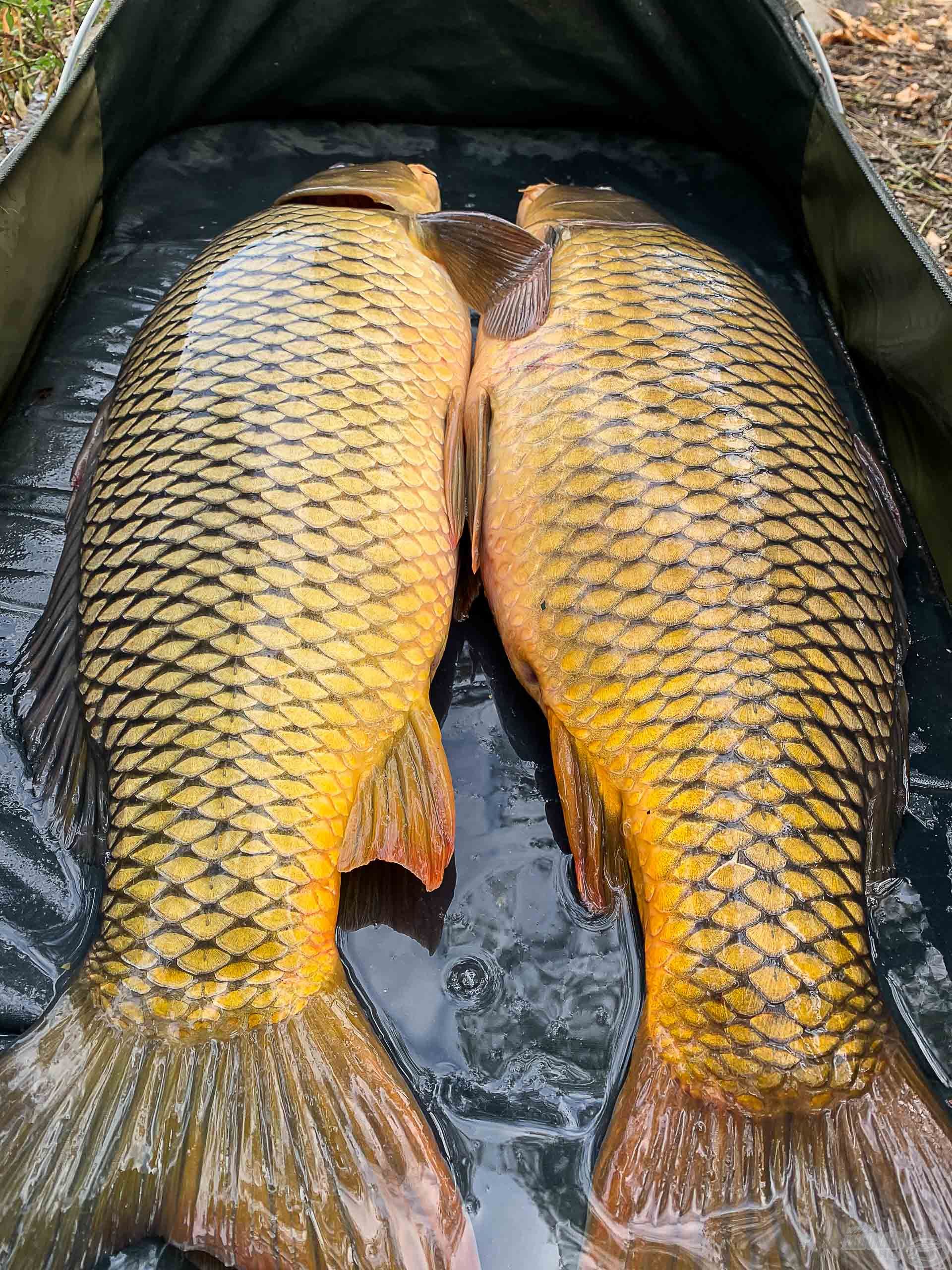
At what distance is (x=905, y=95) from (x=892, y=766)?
293 centimetres

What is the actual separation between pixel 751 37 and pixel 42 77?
228 cm

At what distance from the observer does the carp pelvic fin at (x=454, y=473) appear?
1.55m

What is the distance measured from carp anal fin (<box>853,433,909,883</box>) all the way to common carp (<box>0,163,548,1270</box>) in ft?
1.97

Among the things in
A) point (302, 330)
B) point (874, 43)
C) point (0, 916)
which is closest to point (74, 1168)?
point (0, 916)

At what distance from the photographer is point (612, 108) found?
2.30 m

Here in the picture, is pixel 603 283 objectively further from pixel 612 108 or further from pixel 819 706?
pixel 612 108

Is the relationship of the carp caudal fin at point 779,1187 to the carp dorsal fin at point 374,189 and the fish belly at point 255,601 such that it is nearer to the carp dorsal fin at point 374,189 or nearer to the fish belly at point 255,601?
the fish belly at point 255,601

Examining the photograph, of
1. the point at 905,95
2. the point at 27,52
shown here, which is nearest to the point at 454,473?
the point at 27,52

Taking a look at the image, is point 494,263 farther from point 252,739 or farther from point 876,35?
point 876,35

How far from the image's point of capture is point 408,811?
1332 mm

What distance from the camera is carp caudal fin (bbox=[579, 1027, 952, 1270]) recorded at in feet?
3.41

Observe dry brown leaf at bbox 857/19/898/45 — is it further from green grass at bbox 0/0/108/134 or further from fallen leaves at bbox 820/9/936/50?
green grass at bbox 0/0/108/134

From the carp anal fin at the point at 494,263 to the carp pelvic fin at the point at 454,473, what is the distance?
0.18 meters

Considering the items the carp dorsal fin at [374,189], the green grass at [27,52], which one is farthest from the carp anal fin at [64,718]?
the green grass at [27,52]
